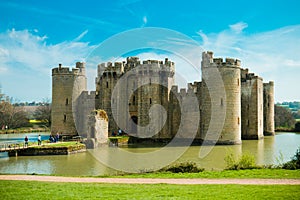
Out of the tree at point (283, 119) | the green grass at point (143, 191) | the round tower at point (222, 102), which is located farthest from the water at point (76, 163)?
the tree at point (283, 119)

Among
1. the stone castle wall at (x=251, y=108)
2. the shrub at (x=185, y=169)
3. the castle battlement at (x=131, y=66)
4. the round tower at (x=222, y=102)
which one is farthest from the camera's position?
the stone castle wall at (x=251, y=108)

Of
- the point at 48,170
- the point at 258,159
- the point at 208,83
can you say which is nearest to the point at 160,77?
the point at 208,83

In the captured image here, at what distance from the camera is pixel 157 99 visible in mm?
29703

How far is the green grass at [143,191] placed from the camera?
26.3 feet

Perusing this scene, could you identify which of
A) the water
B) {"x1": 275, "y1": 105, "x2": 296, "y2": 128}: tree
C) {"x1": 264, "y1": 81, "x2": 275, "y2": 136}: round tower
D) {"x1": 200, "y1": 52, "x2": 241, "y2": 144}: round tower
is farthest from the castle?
{"x1": 275, "y1": 105, "x2": 296, "y2": 128}: tree

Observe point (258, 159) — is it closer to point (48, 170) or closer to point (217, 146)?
point (217, 146)

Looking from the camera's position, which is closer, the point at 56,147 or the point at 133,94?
the point at 56,147

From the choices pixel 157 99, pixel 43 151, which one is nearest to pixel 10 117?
pixel 157 99

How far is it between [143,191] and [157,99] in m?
21.2

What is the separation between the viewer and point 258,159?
1767cm

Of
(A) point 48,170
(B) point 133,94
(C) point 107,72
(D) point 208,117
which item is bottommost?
(A) point 48,170

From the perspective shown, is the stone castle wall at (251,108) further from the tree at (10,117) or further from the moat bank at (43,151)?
the tree at (10,117)

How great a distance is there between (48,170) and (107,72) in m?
17.7

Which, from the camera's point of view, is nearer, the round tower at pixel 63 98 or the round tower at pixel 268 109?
the round tower at pixel 63 98
